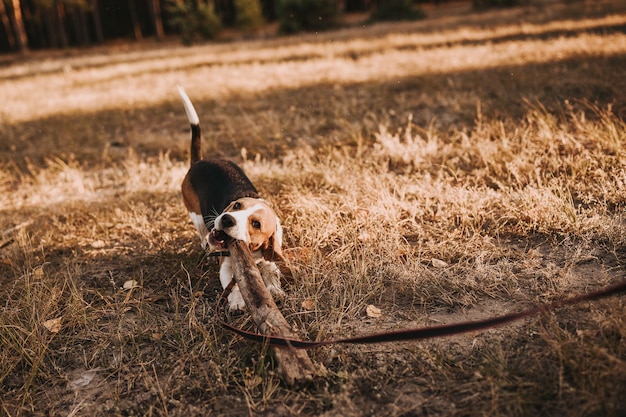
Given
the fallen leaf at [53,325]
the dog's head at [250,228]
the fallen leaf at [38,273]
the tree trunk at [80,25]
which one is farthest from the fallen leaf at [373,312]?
the tree trunk at [80,25]

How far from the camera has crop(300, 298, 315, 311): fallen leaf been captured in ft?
8.97

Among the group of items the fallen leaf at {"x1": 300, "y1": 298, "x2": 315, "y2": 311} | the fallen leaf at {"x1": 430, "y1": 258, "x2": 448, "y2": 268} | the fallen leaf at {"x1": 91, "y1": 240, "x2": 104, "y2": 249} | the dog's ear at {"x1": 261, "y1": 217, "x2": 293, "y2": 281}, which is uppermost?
the dog's ear at {"x1": 261, "y1": 217, "x2": 293, "y2": 281}

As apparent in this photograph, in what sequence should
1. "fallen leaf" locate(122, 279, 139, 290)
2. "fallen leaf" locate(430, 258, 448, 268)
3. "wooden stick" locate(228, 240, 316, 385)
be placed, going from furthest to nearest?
"fallen leaf" locate(122, 279, 139, 290), "fallen leaf" locate(430, 258, 448, 268), "wooden stick" locate(228, 240, 316, 385)

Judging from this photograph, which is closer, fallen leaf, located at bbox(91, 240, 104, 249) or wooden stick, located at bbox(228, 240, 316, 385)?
wooden stick, located at bbox(228, 240, 316, 385)

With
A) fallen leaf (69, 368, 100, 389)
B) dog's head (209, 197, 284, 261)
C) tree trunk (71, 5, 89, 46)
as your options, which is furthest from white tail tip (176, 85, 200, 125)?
tree trunk (71, 5, 89, 46)

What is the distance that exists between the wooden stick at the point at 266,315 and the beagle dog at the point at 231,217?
0.14 meters

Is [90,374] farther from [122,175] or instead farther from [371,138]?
[371,138]

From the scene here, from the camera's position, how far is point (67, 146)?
6.86m

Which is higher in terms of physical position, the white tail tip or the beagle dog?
the white tail tip

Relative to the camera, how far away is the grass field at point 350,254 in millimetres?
2137

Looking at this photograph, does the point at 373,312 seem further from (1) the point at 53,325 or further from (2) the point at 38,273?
(2) the point at 38,273

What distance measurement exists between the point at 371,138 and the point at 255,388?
4141 millimetres

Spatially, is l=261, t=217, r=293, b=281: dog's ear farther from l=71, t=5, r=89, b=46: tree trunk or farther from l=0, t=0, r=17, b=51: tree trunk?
l=0, t=0, r=17, b=51: tree trunk

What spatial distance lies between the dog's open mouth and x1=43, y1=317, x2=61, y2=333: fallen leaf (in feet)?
3.41
